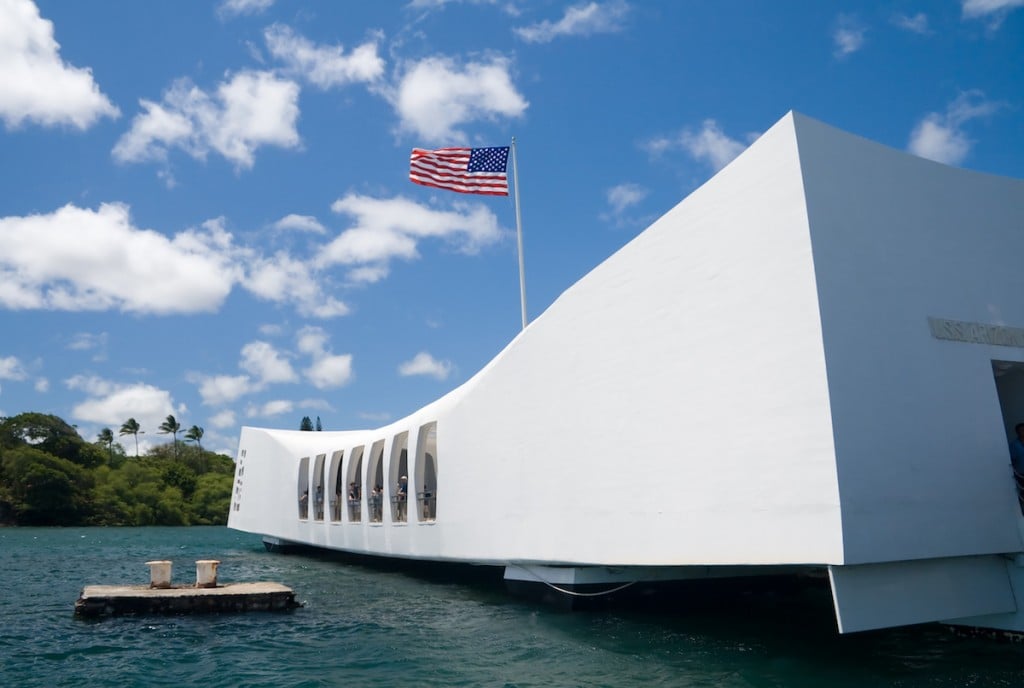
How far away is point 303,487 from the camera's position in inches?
1013

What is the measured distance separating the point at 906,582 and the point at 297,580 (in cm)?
1429

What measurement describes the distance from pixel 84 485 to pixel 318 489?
125 feet

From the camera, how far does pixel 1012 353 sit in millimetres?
8383

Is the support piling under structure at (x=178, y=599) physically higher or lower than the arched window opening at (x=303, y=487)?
lower

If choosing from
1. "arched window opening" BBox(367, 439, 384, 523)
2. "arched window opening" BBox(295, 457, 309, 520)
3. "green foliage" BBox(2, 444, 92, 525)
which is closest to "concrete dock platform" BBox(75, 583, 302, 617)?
"arched window opening" BBox(367, 439, 384, 523)

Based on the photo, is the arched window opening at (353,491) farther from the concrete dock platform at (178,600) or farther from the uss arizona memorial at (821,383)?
the uss arizona memorial at (821,383)

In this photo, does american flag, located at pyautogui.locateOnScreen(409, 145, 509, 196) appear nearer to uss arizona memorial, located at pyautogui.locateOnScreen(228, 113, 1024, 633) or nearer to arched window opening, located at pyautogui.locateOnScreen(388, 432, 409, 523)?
uss arizona memorial, located at pyautogui.locateOnScreen(228, 113, 1024, 633)

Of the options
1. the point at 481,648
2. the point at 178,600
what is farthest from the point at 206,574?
the point at 481,648

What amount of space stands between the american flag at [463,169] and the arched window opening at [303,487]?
13.7 meters

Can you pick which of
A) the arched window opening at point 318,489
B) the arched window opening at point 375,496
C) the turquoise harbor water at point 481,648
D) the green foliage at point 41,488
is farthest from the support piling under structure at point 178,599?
the green foliage at point 41,488

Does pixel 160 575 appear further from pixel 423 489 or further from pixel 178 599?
pixel 423 489

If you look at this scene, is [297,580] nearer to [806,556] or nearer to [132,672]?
[132,672]

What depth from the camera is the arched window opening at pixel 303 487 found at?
2538cm

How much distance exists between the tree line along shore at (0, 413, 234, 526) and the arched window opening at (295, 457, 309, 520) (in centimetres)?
3514
